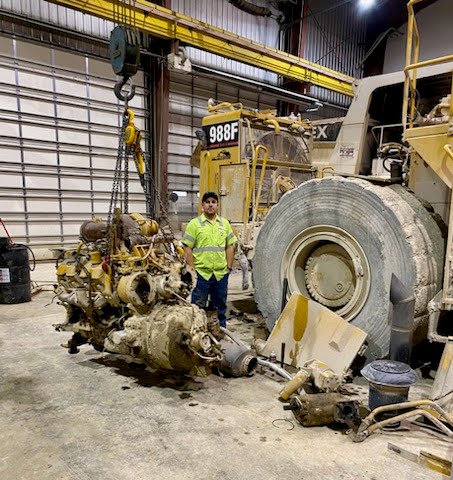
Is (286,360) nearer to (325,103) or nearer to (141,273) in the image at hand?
(141,273)

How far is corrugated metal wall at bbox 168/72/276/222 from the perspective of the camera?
11.3 metres

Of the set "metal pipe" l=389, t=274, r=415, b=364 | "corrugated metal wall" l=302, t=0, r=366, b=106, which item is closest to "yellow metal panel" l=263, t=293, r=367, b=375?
"metal pipe" l=389, t=274, r=415, b=364

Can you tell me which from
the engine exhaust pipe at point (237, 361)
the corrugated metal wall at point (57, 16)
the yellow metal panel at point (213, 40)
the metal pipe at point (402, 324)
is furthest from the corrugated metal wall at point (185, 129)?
the metal pipe at point (402, 324)

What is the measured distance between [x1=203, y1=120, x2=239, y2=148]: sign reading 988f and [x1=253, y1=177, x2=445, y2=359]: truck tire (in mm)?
2398

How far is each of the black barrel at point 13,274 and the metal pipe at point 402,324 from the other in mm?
4953

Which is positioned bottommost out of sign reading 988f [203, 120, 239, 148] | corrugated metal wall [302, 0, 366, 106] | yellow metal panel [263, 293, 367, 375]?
yellow metal panel [263, 293, 367, 375]

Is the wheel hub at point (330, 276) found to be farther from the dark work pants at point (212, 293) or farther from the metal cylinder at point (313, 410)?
the metal cylinder at point (313, 410)

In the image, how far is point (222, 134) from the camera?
6.17m

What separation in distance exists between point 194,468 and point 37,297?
4802mm

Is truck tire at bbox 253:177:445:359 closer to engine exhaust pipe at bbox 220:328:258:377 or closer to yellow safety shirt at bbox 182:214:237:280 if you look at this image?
yellow safety shirt at bbox 182:214:237:280

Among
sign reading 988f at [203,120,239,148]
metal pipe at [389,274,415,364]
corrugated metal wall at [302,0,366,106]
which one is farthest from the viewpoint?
corrugated metal wall at [302,0,366,106]

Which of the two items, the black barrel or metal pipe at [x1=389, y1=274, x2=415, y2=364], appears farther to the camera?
the black barrel

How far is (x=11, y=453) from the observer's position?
2229 millimetres

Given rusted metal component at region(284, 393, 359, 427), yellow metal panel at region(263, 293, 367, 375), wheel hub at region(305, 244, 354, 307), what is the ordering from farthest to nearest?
wheel hub at region(305, 244, 354, 307)
yellow metal panel at region(263, 293, 367, 375)
rusted metal component at region(284, 393, 359, 427)
